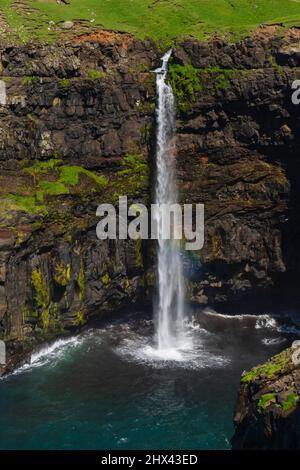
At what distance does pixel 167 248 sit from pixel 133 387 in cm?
1471

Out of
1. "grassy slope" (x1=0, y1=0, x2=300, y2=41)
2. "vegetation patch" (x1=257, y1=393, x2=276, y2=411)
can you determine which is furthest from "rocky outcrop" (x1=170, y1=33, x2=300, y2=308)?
"vegetation patch" (x1=257, y1=393, x2=276, y2=411)

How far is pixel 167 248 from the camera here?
51406 mm

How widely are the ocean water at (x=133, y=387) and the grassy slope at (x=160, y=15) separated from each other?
84.4 feet

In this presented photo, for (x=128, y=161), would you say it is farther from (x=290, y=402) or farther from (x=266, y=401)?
(x=290, y=402)

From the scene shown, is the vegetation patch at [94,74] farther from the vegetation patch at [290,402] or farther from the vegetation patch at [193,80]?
the vegetation patch at [290,402]

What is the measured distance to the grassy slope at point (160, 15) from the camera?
5031cm

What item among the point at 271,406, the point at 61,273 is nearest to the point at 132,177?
the point at 61,273

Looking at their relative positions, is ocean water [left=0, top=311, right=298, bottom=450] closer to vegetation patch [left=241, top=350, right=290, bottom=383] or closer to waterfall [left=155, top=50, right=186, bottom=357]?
waterfall [left=155, top=50, right=186, bottom=357]

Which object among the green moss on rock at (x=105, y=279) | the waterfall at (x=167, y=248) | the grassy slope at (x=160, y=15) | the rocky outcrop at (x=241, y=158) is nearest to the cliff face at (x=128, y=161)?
the rocky outcrop at (x=241, y=158)

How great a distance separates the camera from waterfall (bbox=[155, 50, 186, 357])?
49.3 m

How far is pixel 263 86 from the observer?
47.0m
